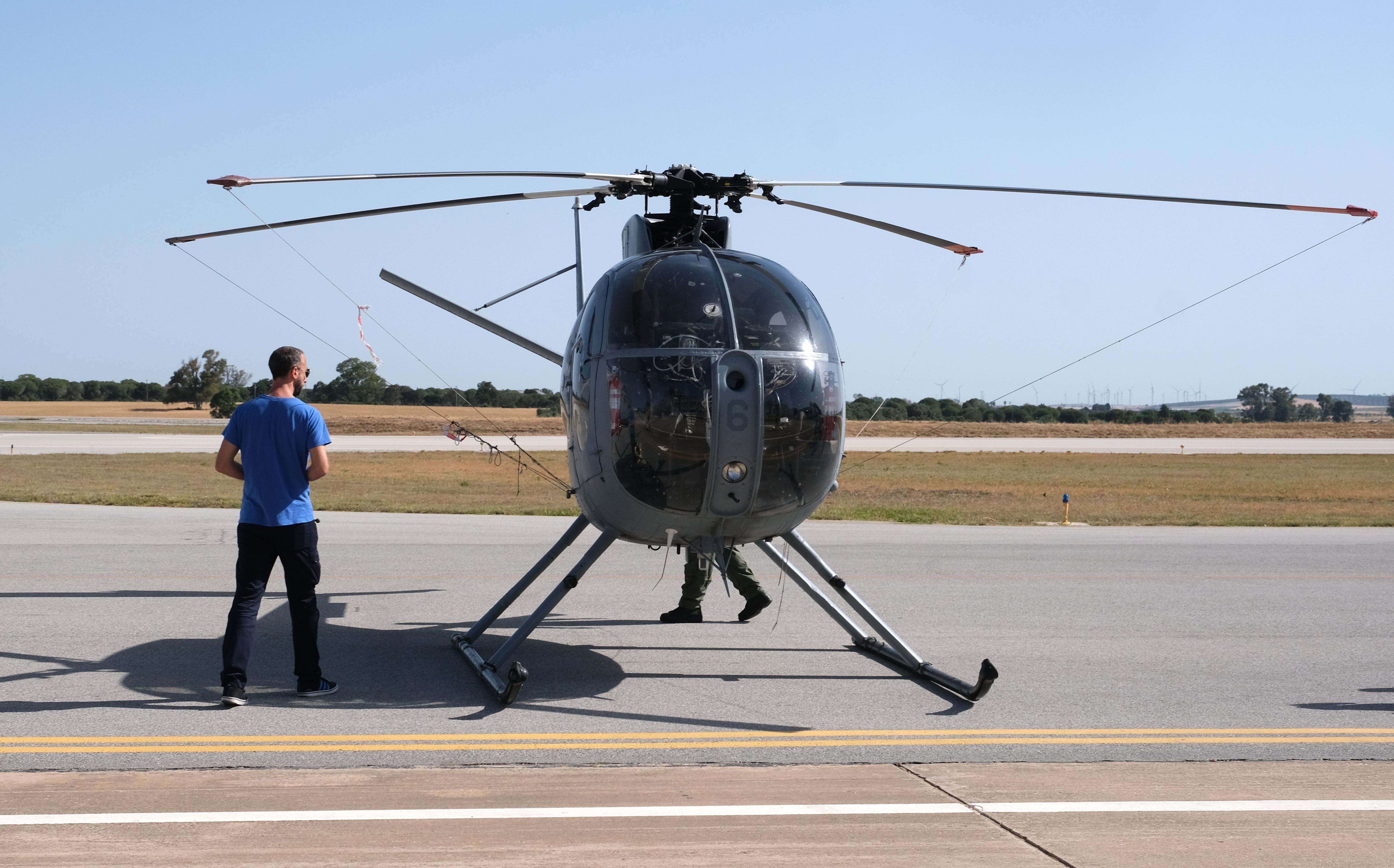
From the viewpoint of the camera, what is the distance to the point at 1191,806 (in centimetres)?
475

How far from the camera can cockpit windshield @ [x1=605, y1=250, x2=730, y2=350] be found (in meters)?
6.24

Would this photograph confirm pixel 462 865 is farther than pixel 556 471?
No

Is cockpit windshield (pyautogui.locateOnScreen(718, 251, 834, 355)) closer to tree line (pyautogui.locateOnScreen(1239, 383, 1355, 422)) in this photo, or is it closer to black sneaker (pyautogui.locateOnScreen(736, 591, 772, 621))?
black sneaker (pyautogui.locateOnScreen(736, 591, 772, 621))

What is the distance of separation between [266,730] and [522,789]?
1.81 metres

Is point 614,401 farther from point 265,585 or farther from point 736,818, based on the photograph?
point 736,818

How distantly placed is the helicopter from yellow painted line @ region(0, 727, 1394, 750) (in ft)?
1.78

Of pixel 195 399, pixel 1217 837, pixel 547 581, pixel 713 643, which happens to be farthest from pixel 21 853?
pixel 195 399

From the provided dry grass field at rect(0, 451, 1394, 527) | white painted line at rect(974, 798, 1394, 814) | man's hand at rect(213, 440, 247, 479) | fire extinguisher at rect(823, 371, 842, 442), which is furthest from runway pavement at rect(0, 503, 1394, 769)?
dry grass field at rect(0, 451, 1394, 527)

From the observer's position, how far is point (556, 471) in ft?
121

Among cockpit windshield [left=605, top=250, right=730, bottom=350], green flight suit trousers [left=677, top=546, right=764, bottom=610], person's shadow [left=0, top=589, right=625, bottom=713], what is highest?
cockpit windshield [left=605, top=250, right=730, bottom=350]

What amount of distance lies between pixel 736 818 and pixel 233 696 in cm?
341

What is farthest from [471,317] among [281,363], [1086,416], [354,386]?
[1086,416]

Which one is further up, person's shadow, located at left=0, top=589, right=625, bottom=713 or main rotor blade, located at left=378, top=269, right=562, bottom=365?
main rotor blade, located at left=378, top=269, right=562, bottom=365

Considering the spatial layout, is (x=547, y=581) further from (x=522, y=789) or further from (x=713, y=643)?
(x=522, y=789)
